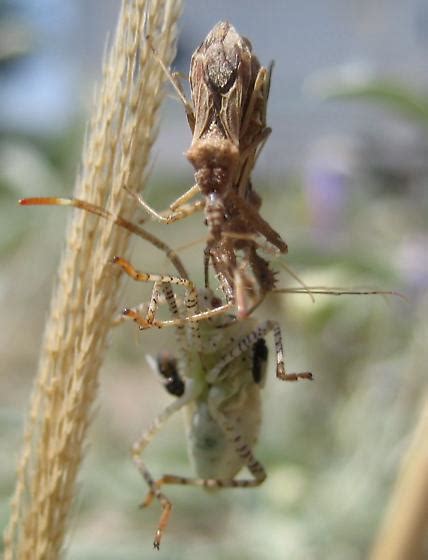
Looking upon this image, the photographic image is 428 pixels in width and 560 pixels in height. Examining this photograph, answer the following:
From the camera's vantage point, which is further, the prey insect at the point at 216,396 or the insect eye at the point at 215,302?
the prey insect at the point at 216,396

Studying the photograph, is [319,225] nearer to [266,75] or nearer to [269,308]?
[269,308]

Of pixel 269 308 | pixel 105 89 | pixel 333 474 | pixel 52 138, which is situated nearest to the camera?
pixel 105 89

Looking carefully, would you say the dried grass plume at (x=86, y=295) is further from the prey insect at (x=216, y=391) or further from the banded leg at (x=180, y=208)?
the prey insect at (x=216, y=391)

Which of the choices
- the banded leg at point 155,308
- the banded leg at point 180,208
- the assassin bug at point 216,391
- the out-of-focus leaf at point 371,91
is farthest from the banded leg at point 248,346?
the out-of-focus leaf at point 371,91

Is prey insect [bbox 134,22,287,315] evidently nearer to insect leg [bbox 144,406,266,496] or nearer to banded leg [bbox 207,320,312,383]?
banded leg [bbox 207,320,312,383]

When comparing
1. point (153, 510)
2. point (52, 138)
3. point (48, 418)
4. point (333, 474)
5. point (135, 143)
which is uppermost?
point (52, 138)

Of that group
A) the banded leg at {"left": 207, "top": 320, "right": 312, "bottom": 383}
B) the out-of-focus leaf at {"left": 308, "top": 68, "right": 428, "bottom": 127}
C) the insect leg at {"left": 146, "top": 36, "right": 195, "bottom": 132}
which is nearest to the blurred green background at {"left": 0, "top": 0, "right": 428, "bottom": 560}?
the out-of-focus leaf at {"left": 308, "top": 68, "right": 428, "bottom": 127}

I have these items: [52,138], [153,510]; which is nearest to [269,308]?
[153,510]

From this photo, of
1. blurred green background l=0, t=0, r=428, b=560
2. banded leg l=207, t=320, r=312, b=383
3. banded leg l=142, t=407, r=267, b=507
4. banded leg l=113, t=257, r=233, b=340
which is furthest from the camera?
blurred green background l=0, t=0, r=428, b=560
